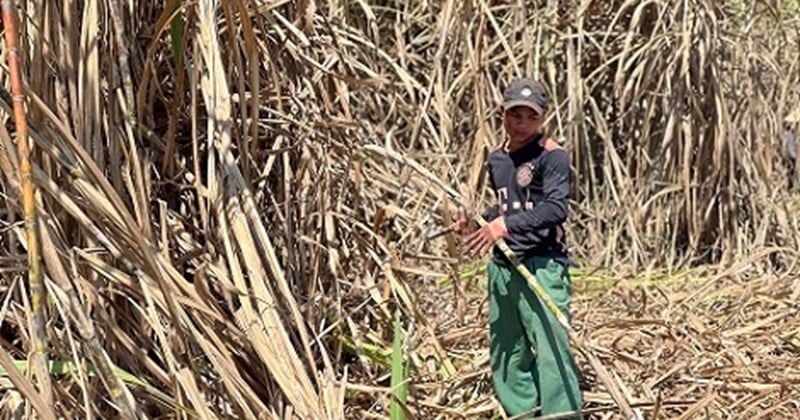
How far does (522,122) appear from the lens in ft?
8.89

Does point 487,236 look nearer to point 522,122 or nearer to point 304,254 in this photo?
point 522,122

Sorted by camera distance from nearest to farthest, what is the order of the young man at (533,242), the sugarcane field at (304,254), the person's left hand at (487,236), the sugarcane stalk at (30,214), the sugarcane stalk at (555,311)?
the sugarcane stalk at (30,214), the sugarcane stalk at (555,311), the sugarcane field at (304,254), the person's left hand at (487,236), the young man at (533,242)

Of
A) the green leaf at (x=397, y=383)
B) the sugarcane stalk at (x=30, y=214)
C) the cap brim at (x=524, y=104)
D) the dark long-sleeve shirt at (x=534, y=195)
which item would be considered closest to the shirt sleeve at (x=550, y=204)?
the dark long-sleeve shirt at (x=534, y=195)

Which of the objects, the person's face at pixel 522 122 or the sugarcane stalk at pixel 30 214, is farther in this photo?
the person's face at pixel 522 122

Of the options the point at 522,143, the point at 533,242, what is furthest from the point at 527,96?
the point at 533,242

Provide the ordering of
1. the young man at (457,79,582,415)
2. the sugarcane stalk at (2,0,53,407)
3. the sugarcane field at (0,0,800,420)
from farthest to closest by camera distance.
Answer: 1. the young man at (457,79,582,415)
2. the sugarcane field at (0,0,800,420)
3. the sugarcane stalk at (2,0,53,407)

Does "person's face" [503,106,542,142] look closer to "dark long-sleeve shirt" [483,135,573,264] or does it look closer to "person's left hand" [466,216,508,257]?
"dark long-sleeve shirt" [483,135,573,264]

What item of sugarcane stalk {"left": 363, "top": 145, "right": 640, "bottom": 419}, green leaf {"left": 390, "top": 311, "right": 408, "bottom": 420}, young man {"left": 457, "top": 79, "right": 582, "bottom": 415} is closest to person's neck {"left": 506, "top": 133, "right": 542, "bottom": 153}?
young man {"left": 457, "top": 79, "right": 582, "bottom": 415}

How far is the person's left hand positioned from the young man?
0.02 metres

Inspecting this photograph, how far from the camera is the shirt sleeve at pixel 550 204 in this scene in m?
2.57

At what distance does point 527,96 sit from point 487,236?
0.39 m

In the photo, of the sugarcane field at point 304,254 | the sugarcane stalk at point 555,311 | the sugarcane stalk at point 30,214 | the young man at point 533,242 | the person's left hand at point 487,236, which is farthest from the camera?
the young man at point 533,242

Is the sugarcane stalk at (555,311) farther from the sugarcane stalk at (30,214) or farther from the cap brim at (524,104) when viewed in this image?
the sugarcane stalk at (30,214)

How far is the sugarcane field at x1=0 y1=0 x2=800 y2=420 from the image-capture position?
85.4 inches
